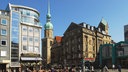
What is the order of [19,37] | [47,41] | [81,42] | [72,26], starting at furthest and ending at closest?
1. [47,41]
2. [72,26]
3. [81,42]
4. [19,37]

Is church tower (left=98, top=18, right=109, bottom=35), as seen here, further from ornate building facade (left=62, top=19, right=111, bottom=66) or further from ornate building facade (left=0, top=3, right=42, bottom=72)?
ornate building facade (left=0, top=3, right=42, bottom=72)

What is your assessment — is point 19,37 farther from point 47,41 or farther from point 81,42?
point 47,41

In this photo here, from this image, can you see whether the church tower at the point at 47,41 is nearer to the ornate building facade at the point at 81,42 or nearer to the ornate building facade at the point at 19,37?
the ornate building facade at the point at 81,42

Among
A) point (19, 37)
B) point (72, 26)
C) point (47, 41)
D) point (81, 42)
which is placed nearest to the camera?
point (19, 37)

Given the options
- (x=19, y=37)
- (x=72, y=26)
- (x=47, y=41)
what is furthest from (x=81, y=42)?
(x=47, y=41)

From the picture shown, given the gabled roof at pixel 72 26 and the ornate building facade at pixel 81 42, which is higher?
the gabled roof at pixel 72 26

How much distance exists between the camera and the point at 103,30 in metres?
108

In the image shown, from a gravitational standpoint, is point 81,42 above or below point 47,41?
below

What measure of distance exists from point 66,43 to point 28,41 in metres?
35.0


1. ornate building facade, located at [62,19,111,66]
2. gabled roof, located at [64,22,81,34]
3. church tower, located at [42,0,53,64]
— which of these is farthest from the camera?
church tower, located at [42,0,53,64]

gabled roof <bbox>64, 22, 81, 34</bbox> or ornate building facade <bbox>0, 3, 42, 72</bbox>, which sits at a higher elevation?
gabled roof <bbox>64, 22, 81, 34</bbox>

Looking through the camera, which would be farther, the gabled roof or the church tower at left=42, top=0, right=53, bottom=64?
the church tower at left=42, top=0, right=53, bottom=64

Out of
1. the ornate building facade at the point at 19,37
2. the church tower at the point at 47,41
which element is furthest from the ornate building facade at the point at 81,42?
the ornate building facade at the point at 19,37

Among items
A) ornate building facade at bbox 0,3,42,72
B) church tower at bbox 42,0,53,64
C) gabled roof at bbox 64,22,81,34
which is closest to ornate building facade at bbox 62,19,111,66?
gabled roof at bbox 64,22,81,34
